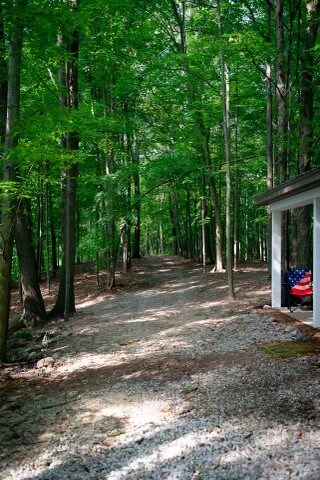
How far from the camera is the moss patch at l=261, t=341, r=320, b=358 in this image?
572cm

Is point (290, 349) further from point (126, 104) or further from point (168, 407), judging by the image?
point (126, 104)

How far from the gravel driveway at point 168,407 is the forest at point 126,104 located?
1965 millimetres

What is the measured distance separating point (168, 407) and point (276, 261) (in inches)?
214

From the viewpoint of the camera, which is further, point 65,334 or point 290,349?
point 65,334

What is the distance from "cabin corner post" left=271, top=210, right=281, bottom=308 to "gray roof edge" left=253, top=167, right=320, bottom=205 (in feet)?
1.87

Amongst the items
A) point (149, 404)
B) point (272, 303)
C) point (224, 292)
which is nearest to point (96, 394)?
point (149, 404)

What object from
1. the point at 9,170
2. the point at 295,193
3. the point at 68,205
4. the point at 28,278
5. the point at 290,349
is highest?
the point at 9,170

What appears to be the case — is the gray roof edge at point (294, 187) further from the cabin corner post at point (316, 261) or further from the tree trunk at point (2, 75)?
the tree trunk at point (2, 75)

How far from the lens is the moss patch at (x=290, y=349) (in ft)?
18.8

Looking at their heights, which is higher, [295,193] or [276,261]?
[295,193]

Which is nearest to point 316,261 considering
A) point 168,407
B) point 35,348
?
point 168,407

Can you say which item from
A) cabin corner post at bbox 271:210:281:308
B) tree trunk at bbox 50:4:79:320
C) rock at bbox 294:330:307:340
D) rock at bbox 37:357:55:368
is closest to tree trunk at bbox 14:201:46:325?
tree trunk at bbox 50:4:79:320

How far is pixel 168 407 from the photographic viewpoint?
4598mm

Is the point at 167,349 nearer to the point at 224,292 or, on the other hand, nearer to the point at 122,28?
the point at 224,292
